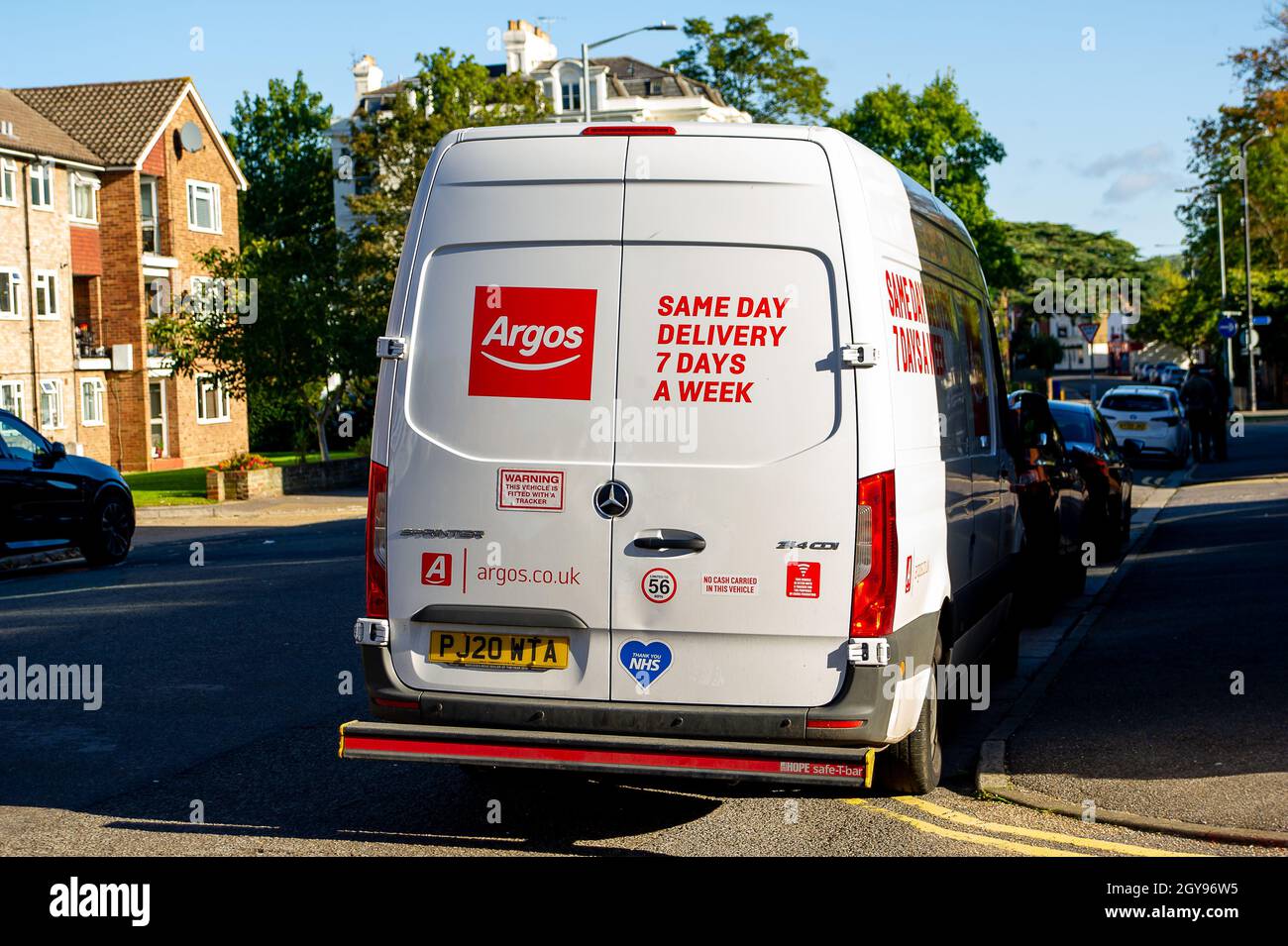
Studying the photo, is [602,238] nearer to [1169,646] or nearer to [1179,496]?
[1169,646]

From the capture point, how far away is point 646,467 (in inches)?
235

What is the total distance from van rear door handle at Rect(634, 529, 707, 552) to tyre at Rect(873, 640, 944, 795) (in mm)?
1328

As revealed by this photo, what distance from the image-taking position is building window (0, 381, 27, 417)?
4312 cm

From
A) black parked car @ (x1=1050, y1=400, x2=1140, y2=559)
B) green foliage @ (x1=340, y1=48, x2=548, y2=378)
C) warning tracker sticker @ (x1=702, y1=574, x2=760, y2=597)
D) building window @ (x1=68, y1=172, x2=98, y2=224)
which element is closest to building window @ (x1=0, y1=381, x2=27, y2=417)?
building window @ (x1=68, y1=172, x2=98, y2=224)

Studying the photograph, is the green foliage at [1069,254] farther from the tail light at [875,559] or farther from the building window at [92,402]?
the tail light at [875,559]

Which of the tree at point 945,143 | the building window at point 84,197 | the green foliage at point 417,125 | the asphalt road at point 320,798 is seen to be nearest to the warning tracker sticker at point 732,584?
the asphalt road at point 320,798

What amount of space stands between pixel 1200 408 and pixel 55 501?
74.4ft

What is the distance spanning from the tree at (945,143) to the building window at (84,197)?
35751 mm

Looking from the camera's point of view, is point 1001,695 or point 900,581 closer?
point 900,581

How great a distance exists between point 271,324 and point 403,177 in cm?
821

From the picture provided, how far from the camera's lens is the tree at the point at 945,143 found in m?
72.7

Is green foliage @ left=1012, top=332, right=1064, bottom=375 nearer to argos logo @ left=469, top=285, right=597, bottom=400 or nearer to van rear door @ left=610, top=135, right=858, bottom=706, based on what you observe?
van rear door @ left=610, top=135, right=858, bottom=706

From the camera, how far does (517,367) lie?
6109mm
